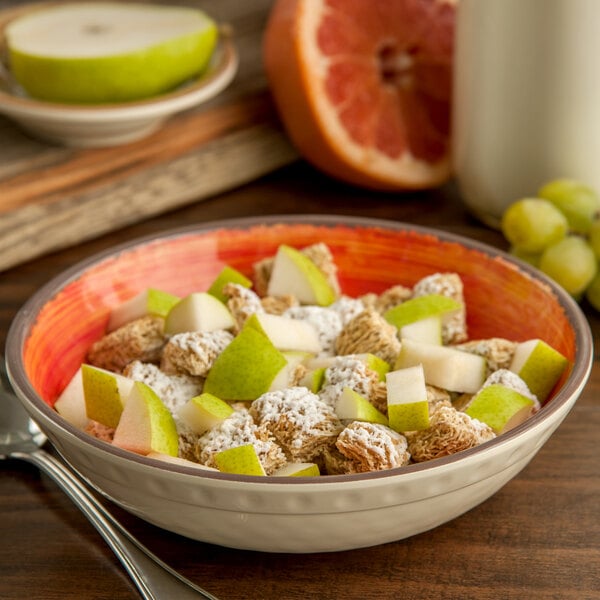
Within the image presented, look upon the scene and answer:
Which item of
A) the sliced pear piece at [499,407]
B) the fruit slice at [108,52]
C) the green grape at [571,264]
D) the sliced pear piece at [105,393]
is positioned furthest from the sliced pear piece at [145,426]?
the fruit slice at [108,52]

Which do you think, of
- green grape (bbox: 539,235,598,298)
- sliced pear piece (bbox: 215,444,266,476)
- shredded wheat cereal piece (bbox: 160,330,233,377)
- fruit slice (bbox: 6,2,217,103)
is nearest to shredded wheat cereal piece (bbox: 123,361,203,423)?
shredded wheat cereal piece (bbox: 160,330,233,377)

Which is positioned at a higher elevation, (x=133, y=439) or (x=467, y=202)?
(x=133, y=439)

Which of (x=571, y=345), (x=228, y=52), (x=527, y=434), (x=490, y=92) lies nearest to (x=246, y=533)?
(x=527, y=434)

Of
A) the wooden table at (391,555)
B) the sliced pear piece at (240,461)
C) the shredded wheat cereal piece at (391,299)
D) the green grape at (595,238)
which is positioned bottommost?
the wooden table at (391,555)

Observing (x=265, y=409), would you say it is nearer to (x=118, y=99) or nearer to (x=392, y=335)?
(x=392, y=335)

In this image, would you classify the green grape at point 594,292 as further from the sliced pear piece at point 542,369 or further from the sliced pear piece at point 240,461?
the sliced pear piece at point 240,461

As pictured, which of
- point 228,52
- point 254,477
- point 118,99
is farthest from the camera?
point 228,52
